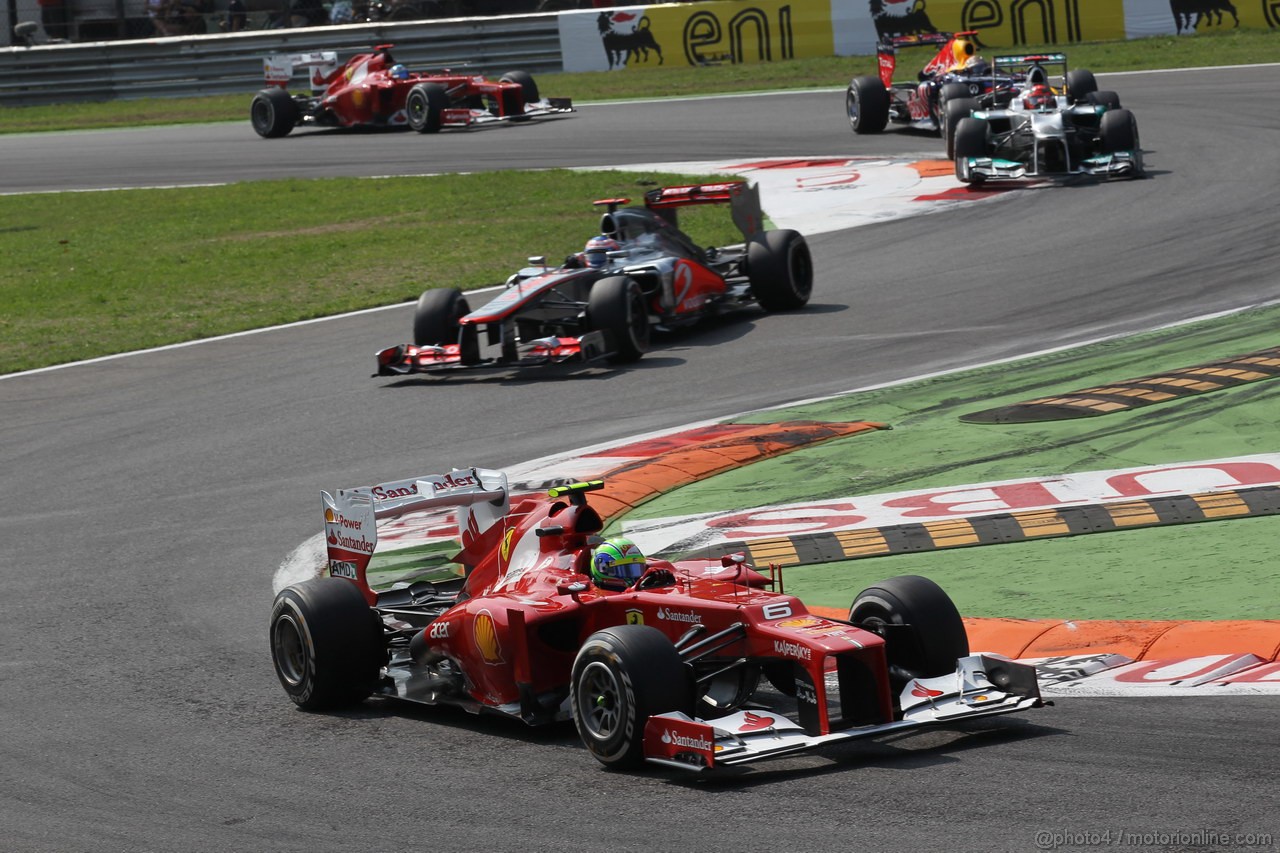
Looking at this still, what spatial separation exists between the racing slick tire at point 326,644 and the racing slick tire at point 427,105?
91.2 feet

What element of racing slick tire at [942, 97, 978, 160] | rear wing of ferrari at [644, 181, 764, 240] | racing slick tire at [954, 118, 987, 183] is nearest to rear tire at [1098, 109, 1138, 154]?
racing slick tire at [954, 118, 987, 183]

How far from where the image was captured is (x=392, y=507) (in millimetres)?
9164

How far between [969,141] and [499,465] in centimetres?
1349

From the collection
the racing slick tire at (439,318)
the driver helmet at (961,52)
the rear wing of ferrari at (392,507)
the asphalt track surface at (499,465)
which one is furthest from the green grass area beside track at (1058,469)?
the driver helmet at (961,52)

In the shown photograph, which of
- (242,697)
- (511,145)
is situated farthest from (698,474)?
(511,145)

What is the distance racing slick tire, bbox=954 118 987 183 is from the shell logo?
59.9 ft

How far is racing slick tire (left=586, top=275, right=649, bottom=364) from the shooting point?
55.8 ft

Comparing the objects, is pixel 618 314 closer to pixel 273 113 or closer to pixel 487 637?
pixel 487 637

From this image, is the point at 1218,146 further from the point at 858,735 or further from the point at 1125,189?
the point at 858,735

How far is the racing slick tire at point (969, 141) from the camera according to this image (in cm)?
2486
